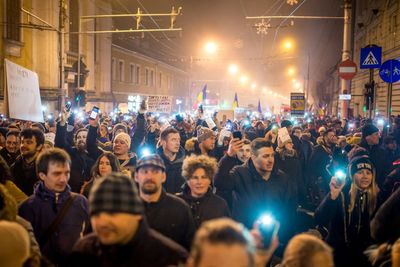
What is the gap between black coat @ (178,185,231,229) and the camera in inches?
189

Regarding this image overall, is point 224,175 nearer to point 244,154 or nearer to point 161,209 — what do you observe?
point 244,154

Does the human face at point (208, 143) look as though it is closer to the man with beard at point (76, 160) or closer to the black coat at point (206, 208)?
the man with beard at point (76, 160)

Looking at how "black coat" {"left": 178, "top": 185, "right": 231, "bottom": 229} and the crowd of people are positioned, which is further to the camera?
"black coat" {"left": 178, "top": 185, "right": 231, "bottom": 229}

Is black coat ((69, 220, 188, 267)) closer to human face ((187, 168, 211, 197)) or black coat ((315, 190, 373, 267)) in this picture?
human face ((187, 168, 211, 197))

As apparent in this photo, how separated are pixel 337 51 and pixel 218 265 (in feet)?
201

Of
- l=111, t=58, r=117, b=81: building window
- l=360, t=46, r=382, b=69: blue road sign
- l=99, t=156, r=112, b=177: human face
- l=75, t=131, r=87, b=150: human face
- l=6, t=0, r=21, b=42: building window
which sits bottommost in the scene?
l=99, t=156, r=112, b=177: human face

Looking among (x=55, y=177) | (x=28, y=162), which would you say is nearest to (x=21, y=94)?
(x=28, y=162)

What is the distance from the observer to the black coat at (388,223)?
4359 mm

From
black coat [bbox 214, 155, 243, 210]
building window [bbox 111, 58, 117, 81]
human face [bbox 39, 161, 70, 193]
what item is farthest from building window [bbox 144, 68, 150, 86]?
human face [bbox 39, 161, 70, 193]

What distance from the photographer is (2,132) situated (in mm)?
9297

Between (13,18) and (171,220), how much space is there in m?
27.4

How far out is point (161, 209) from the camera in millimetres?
4188

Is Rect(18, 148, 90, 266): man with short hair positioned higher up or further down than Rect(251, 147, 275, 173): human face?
further down

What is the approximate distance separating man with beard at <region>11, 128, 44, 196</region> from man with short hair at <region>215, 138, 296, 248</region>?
2.46 metres
